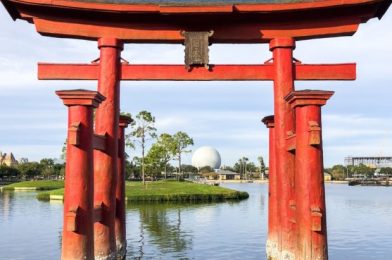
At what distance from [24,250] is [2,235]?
5.22 meters

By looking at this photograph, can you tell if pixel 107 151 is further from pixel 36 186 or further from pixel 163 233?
pixel 36 186

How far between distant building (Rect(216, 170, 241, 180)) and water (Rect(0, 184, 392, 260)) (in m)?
104

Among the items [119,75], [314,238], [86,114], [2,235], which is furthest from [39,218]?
[314,238]

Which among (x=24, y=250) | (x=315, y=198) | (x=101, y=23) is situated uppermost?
(x=101, y=23)

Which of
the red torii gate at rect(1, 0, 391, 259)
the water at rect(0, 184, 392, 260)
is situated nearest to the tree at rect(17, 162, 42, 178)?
the water at rect(0, 184, 392, 260)

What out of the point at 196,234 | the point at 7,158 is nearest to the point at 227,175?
the point at 7,158

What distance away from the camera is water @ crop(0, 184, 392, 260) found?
18.0m

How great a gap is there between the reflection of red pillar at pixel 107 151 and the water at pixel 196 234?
14.8 ft

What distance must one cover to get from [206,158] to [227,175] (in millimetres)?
18007

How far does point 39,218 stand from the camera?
30750 millimetres

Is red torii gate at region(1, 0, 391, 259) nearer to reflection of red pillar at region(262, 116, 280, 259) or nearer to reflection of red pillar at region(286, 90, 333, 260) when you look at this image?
reflection of red pillar at region(262, 116, 280, 259)

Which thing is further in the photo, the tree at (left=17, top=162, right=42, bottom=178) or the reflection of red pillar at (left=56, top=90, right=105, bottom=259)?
the tree at (left=17, top=162, right=42, bottom=178)

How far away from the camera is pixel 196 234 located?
75.9ft

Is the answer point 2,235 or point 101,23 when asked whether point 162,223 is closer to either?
point 2,235
